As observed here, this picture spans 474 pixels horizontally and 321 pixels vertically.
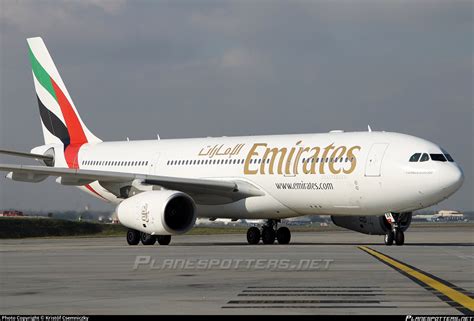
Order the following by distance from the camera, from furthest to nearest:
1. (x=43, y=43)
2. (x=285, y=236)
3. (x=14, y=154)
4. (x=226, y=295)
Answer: (x=43, y=43)
(x=14, y=154)
(x=285, y=236)
(x=226, y=295)

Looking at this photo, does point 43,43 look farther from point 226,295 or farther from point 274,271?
point 226,295

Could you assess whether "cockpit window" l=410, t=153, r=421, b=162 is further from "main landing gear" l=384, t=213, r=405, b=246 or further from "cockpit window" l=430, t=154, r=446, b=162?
"main landing gear" l=384, t=213, r=405, b=246

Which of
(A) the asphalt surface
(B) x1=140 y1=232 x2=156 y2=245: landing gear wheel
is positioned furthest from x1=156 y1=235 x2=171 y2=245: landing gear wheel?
(A) the asphalt surface

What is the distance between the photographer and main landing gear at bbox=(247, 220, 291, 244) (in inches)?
1315

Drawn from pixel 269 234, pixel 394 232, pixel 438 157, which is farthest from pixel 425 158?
pixel 269 234

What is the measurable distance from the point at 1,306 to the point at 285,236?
75.0ft

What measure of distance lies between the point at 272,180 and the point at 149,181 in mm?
4239

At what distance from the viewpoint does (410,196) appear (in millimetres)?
28000

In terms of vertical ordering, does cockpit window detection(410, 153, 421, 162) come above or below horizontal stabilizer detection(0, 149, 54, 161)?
below

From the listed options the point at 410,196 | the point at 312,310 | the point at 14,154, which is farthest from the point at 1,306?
the point at 14,154

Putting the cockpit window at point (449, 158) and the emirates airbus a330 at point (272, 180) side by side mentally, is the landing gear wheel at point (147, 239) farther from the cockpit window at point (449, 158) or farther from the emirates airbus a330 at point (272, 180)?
the cockpit window at point (449, 158)

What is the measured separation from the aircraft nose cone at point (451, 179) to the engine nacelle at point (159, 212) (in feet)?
26.1

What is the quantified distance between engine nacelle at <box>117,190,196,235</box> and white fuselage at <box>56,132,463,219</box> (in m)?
2.98

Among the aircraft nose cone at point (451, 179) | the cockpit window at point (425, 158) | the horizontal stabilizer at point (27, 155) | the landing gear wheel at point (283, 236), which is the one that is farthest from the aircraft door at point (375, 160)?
the horizontal stabilizer at point (27, 155)
